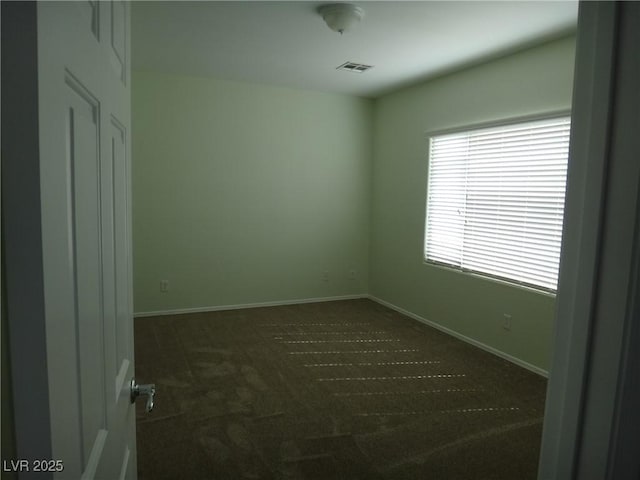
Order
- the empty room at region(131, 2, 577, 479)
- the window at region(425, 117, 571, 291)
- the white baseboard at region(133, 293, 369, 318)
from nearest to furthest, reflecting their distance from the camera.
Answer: the empty room at region(131, 2, 577, 479) → the window at region(425, 117, 571, 291) → the white baseboard at region(133, 293, 369, 318)

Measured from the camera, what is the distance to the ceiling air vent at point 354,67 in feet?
12.8

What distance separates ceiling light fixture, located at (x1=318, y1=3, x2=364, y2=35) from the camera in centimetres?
265

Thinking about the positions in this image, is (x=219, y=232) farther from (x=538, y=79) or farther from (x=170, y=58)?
(x=538, y=79)

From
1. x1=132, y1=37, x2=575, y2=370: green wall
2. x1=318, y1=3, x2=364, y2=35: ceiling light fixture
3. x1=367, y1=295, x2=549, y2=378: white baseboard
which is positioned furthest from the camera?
x1=132, y1=37, x2=575, y2=370: green wall

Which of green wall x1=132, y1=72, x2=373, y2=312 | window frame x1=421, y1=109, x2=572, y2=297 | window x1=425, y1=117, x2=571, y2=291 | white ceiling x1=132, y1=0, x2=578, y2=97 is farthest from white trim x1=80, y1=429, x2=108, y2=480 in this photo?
green wall x1=132, y1=72, x2=373, y2=312

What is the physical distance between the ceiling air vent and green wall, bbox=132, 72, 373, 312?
1.06 m

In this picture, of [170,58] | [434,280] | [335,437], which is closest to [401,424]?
[335,437]

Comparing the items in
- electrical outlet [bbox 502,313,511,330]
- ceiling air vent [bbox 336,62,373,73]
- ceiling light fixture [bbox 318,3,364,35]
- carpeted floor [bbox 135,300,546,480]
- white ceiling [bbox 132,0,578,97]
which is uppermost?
ceiling air vent [bbox 336,62,373,73]

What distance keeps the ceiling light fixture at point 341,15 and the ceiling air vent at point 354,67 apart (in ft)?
3.58

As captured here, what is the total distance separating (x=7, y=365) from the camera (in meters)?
0.44

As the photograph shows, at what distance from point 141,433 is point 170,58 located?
3.15 m

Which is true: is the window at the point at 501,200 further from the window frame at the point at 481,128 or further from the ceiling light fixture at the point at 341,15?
the ceiling light fixture at the point at 341,15

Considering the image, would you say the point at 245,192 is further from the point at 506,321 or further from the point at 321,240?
the point at 506,321

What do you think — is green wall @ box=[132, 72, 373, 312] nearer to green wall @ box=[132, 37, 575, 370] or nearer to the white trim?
green wall @ box=[132, 37, 575, 370]
